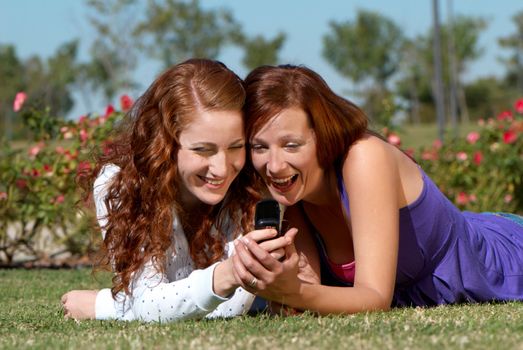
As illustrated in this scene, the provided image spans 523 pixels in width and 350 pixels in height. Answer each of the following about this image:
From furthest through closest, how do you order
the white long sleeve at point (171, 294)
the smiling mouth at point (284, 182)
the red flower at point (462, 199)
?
the red flower at point (462, 199) → the smiling mouth at point (284, 182) → the white long sleeve at point (171, 294)

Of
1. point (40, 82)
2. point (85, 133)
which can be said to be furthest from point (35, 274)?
point (40, 82)

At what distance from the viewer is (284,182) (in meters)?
3.86

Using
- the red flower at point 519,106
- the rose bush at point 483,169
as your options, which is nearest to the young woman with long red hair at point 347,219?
the rose bush at point 483,169

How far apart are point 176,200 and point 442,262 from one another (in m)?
1.26

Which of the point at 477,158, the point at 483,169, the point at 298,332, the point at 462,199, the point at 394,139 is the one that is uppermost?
the point at 394,139

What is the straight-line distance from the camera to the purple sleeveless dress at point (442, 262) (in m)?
4.20

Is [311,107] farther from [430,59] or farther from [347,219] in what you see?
[430,59]

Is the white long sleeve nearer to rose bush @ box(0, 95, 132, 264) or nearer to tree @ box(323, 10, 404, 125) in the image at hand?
rose bush @ box(0, 95, 132, 264)

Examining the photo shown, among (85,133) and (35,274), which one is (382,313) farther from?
(85,133)

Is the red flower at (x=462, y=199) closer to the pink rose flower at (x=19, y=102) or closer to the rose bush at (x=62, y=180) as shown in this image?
the rose bush at (x=62, y=180)

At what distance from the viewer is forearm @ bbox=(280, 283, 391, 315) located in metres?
3.60

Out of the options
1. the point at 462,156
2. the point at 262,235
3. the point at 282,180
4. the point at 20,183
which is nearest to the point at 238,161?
the point at 282,180

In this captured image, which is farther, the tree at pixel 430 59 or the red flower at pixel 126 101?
the tree at pixel 430 59

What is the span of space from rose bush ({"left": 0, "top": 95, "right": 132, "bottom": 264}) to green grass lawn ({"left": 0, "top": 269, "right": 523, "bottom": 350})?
3.45 m
